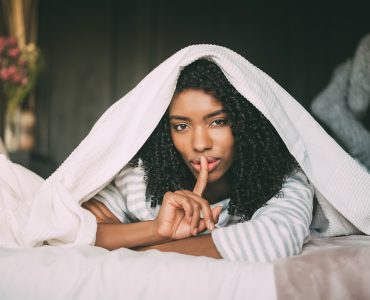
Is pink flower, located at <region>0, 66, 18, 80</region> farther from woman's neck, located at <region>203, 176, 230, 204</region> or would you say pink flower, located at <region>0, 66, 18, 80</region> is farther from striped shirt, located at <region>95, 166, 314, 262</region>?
woman's neck, located at <region>203, 176, 230, 204</region>

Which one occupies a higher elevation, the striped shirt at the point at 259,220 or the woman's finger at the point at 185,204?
the woman's finger at the point at 185,204

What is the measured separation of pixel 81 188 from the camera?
1.19m

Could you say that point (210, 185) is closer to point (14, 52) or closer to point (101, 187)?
point (101, 187)

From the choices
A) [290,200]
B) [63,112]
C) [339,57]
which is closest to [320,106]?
[290,200]

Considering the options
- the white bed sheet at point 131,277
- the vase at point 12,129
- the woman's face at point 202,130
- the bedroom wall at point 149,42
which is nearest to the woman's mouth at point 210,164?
the woman's face at point 202,130

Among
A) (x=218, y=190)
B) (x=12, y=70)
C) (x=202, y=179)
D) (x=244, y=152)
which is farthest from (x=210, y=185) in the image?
(x=12, y=70)

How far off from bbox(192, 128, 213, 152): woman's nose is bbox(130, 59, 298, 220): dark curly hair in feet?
0.28

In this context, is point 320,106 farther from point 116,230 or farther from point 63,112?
point 63,112

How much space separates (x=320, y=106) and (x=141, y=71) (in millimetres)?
1731

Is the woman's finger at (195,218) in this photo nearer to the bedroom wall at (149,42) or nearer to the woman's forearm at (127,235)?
the woman's forearm at (127,235)

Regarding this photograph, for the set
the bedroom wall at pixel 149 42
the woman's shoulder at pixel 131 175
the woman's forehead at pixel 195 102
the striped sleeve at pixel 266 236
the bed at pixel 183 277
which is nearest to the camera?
the bed at pixel 183 277

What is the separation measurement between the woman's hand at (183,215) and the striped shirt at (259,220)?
0.04 metres

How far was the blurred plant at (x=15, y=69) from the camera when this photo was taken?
2.90 metres

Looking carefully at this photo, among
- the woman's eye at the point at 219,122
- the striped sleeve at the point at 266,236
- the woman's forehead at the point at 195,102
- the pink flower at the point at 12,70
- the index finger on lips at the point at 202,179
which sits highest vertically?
the pink flower at the point at 12,70
